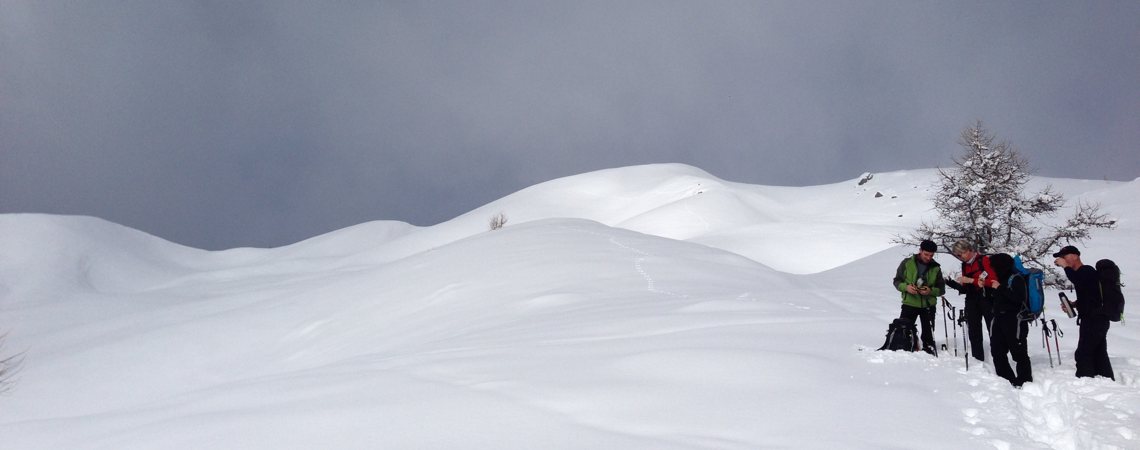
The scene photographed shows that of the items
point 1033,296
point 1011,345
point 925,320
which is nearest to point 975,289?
point 925,320

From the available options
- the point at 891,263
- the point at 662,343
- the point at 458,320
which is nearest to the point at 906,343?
the point at 662,343

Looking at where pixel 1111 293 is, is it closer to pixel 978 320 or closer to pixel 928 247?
pixel 978 320

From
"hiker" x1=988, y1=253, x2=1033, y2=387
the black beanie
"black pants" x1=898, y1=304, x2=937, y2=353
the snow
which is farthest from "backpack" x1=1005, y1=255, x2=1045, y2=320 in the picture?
"black pants" x1=898, y1=304, x2=937, y2=353

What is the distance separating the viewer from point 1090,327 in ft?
23.5

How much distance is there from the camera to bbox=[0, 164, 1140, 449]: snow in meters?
5.55

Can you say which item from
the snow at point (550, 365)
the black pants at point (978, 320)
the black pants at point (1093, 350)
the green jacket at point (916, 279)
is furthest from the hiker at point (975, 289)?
the black pants at point (1093, 350)

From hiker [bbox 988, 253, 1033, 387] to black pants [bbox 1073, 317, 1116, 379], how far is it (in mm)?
527

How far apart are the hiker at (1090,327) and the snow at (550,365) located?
29cm

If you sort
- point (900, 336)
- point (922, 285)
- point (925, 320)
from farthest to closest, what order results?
point (922, 285)
point (925, 320)
point (900, 336)

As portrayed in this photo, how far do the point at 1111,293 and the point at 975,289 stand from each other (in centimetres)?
164

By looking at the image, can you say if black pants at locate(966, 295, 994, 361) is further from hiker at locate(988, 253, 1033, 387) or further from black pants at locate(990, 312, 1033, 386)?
black pants at locate(990, 312, 1033, 386)

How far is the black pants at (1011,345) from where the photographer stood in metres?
7.30

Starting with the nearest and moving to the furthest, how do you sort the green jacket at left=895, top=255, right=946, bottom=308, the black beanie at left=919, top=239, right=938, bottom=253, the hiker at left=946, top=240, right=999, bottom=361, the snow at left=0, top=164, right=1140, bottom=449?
the snow at left=0, top=164, right=1140, bottom=449, the hiker at left=946, top=240, right=999, bottom=361, the black beanie at left=919, top=239, right=938, bottom=253, the green jacket at left=895, top=255, right=946, bottom=308

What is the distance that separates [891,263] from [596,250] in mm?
12848
